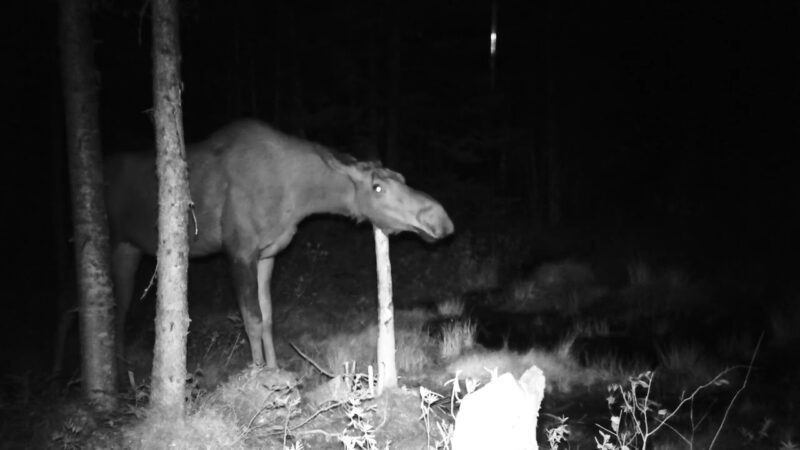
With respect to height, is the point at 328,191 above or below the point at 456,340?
above

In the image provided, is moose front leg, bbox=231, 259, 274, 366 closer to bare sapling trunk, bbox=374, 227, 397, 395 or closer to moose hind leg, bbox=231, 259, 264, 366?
moose hind leg, bbox=231, 259, 264, 366

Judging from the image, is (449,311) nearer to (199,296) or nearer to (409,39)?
(199,296)

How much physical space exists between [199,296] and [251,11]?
9024 millimetres

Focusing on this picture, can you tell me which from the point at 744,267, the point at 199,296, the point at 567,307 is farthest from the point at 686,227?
the point at 199,296

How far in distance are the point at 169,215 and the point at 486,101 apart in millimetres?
12402

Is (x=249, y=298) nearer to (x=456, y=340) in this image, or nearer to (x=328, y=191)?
(x=328, y=191)

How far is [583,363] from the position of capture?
7895mm

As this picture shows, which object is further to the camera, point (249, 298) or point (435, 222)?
point (249, 298)

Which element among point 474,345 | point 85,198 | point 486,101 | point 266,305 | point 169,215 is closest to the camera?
point 169,215

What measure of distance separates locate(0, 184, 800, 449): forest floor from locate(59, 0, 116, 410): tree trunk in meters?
0.38

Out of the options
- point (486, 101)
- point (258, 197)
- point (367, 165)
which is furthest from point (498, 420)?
point (486, 101)

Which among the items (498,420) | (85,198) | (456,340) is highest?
(85,198)

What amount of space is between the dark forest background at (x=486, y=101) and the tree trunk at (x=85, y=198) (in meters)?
5.65

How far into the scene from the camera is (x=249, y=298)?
23.9ft
